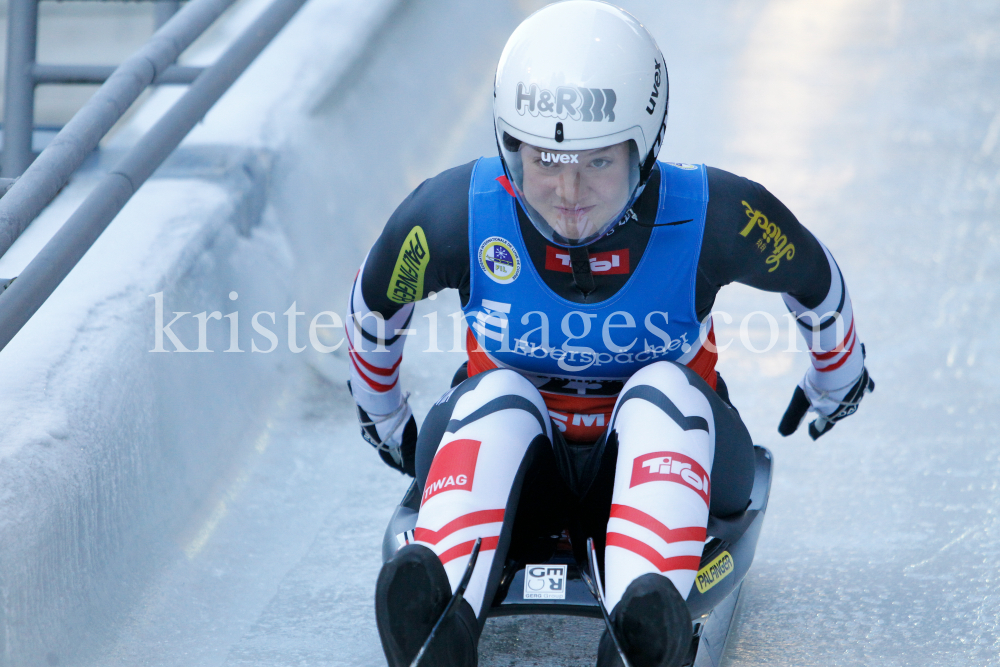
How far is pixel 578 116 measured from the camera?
1.31 meters

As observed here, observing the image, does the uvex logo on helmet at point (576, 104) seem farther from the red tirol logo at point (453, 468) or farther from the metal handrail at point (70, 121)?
the metal handrail at point (70, 121)

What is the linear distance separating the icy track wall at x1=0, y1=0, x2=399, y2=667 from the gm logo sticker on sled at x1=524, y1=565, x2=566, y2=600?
72 cm

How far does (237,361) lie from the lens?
221 cm

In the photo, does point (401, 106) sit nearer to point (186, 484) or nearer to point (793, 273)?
point (186, 484)

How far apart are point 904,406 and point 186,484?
1603 mm

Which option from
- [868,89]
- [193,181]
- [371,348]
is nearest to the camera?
[371,348]

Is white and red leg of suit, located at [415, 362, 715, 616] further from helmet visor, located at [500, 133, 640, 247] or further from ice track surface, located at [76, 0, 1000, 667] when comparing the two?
ice track surface, located at [76, 0, 1000, 667]

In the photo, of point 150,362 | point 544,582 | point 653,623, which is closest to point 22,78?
point 150,362

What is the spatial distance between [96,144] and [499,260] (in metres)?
0.81

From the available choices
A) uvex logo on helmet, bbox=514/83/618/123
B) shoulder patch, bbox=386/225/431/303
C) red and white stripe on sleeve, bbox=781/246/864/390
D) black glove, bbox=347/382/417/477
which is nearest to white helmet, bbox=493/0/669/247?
uvex logo on helmet, bbox=514/83/618/123

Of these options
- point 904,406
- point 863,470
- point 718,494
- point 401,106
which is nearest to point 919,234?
point 904,406

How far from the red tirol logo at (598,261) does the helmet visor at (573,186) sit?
44 mm

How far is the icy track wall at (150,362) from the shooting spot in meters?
1.53

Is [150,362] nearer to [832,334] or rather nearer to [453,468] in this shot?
[453,468]
